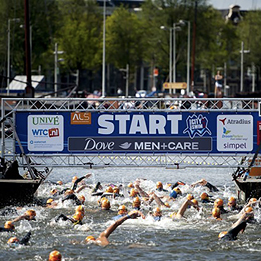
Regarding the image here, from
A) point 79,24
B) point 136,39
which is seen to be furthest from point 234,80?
point 79,24

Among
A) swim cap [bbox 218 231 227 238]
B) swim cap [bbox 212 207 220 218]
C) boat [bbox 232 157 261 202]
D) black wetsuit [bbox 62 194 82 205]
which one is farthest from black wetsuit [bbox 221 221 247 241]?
black wetsuit [bbox 62 194 82 205]

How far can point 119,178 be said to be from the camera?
103 ft

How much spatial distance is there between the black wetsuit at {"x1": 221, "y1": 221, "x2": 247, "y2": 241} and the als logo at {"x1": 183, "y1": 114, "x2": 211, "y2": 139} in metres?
5.12

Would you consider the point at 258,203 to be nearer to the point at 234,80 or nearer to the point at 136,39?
the point at 136,39

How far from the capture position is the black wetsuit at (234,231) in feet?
54.6

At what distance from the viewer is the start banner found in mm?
21500

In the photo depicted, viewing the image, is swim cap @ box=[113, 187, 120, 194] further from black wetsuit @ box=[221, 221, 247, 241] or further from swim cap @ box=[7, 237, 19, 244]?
swim cap @ box=[7, 237, 19, 244]

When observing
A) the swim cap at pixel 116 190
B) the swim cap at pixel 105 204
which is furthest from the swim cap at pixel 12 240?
the swim cap at pixel 116 190

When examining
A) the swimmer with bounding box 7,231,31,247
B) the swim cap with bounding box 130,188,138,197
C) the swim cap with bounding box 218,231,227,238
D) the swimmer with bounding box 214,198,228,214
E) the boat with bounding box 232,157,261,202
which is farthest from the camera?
the swim cap with bounding box 130,188,138,197

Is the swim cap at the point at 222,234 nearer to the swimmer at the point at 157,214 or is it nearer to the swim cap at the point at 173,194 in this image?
the swimmer at the point at 157,214

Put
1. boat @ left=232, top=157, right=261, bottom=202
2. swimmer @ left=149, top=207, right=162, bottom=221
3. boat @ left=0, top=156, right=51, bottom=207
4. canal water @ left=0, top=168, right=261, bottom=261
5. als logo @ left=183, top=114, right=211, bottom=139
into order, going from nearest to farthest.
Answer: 1. canal water @ left=0, top=168, right=261, bottom=261
2. swimmer @ left=149, top=207, right=162, bottom=221
3. boat @ left=0, top=156, right=51, bottom=207
4. als logo @ left=183, top=114, right=211, bottom=139
5. boat @ left=232, top=157, right=261, bottom=202

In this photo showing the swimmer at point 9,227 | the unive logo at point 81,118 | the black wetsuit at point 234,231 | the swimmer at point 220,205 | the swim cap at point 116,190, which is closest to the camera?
the black wetsuit at point 234,231

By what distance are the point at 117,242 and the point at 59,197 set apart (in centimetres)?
705

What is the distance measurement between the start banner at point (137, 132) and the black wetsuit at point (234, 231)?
193 inches
